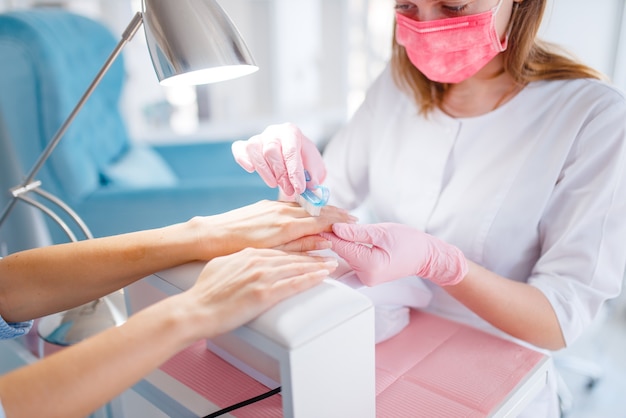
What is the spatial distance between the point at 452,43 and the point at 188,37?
604 mm

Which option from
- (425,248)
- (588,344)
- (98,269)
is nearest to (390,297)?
(425,248)

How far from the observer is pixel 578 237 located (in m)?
1.08

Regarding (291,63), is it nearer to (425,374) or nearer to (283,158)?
(283,158)

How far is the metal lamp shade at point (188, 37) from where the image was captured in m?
0.83

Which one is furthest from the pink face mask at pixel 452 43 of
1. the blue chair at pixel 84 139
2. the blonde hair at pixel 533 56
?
the blue chair at pixel 84 139

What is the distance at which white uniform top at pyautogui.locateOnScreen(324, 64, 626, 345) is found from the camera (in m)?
1.08

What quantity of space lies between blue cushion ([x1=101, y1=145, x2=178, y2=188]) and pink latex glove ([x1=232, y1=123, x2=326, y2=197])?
1170mm

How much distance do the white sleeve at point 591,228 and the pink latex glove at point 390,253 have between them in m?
0.22

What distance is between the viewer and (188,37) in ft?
2.73

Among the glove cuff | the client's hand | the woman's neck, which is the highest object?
the woman's neck

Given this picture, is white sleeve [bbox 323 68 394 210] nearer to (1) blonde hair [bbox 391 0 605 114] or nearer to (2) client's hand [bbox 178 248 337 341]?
(1) blonde hair [bbox 391 0 605 114]

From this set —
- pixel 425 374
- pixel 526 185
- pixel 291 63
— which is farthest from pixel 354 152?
pixel 291 63

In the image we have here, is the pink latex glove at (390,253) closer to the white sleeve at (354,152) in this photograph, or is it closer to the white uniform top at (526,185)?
the white uniform top at (526,185)

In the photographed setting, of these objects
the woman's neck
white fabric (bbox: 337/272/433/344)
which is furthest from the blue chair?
white fabric (bbox: 337/272/433/344)
